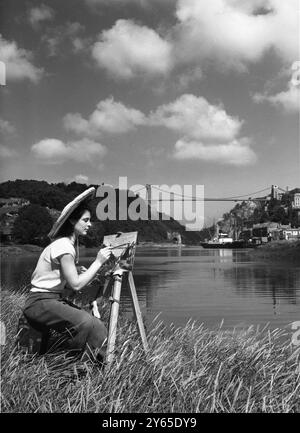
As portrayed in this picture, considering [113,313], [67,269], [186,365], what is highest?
[67,269]

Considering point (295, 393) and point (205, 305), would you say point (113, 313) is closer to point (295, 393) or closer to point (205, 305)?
point (295, 393)

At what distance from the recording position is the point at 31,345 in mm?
4082

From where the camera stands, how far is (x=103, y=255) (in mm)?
3822

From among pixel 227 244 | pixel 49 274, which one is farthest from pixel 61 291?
pixel 227 244

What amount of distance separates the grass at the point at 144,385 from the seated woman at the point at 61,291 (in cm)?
19

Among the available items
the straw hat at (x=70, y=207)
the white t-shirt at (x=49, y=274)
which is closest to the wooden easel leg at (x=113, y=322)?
the white t-shirt at (x=49, y=274)

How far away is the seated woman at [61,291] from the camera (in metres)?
3.81

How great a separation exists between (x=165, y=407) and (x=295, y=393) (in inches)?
41.7

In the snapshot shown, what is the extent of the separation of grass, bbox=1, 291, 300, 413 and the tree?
73283 mm

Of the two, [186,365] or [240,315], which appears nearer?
[186,365]

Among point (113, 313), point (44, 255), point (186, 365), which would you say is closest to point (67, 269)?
point (44, 255)

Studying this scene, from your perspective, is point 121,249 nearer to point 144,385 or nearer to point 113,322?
point 113,322

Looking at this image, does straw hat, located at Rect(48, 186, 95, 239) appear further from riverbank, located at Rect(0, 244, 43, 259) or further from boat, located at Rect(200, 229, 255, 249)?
boat, located at Rect(200, 229, 255, 249)
